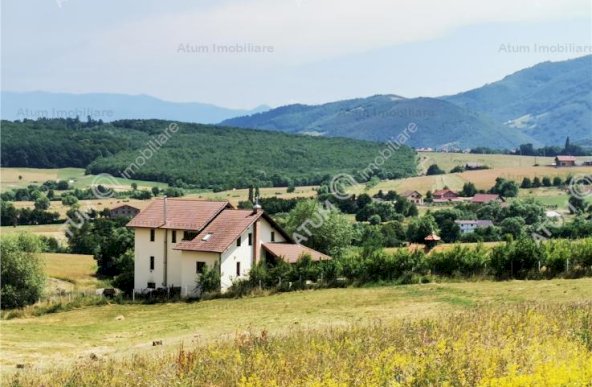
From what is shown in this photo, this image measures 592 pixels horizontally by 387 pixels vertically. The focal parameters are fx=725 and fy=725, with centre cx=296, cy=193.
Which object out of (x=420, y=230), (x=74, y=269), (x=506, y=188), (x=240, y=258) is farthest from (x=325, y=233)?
(x=506, y=188)

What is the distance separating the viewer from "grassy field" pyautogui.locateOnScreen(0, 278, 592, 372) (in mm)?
27188

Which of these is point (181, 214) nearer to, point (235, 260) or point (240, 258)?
point (240, 258)

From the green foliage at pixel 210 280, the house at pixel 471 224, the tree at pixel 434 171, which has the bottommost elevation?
the green foliage at pixel 210 280

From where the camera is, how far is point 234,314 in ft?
115

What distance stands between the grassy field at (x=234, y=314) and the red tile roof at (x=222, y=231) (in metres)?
4.57

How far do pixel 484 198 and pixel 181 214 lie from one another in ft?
292

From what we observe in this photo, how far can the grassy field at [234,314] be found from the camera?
27188 mm

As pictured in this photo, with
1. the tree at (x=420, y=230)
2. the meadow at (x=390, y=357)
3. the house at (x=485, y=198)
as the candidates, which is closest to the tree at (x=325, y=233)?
the tree at (x=420, y=230)

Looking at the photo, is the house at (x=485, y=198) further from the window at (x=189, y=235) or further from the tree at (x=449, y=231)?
the window at (x=189, y=235)

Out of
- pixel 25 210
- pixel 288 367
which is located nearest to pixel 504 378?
pixel 288 367

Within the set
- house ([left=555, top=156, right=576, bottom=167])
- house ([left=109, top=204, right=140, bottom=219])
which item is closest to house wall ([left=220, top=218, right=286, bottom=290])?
house ([left=109, top=204, right=140, bottom=219])

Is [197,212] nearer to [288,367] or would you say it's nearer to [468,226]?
[288,367]

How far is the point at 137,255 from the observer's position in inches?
2040

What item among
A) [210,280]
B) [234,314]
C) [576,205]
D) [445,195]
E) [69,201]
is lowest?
[234,314]
